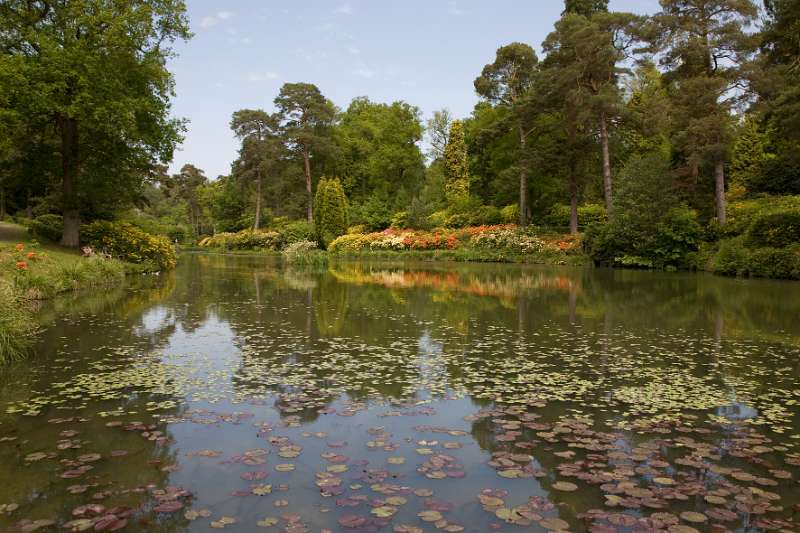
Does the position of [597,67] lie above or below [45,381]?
above

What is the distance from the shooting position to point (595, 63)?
1161 inches

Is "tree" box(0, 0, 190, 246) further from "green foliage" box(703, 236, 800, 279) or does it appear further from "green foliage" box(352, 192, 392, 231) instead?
"green foliage" box(352, 192, 392, 231)

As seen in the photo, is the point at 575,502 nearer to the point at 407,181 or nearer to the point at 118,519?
the point at 118,519

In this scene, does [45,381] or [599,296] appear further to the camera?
[599,296]

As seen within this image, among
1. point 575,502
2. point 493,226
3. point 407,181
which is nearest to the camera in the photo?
point 575,502

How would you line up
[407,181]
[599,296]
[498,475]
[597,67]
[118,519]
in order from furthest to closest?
1. [407,181]
2. [597,67]
3. [599,296]
4. [498,475]
5. [118,519]

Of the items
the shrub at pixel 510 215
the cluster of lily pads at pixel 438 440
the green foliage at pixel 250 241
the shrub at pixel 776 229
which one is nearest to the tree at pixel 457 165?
the shrub at pixel 510 215

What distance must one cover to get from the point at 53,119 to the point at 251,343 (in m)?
17.1

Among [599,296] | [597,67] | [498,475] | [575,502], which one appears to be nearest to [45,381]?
[498,475]

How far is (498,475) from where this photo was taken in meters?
4.14

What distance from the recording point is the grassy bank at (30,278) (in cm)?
782

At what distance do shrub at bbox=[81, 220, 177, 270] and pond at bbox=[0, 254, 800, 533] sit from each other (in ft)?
41.1

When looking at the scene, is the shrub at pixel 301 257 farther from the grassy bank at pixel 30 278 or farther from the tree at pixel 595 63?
the tree at pixel 595 63

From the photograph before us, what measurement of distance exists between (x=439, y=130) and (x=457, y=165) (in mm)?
14218
